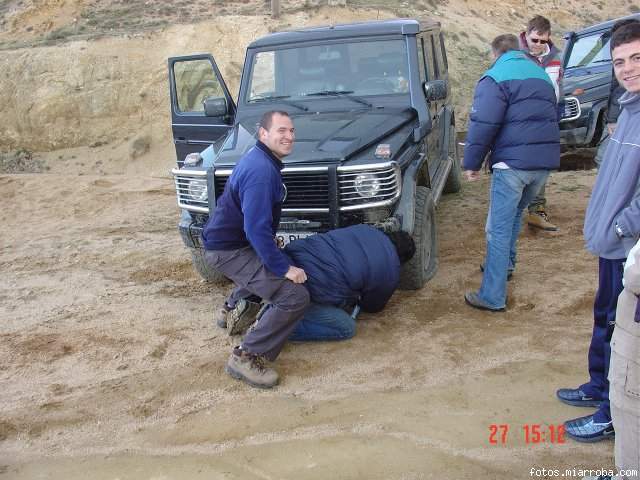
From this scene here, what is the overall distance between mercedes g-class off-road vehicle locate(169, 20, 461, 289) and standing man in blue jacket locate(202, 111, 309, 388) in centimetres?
69

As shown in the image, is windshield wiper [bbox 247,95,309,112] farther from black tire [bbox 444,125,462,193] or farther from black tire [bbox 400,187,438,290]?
black tire [bbox 444,125,462,193]

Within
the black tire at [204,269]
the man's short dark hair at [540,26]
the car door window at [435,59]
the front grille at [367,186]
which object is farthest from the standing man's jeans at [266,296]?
the car door window at [435,59]

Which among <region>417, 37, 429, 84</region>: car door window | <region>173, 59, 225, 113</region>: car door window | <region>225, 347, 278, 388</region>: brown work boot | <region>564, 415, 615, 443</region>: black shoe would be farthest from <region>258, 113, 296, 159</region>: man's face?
<region>173, 59, 225, 113</region>: car door window

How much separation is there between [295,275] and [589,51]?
7895mm

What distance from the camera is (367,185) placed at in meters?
4.14

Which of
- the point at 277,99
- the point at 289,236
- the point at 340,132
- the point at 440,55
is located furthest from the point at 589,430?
the point at 440,55

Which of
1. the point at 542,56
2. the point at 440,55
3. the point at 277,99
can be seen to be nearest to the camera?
the point at 277,99

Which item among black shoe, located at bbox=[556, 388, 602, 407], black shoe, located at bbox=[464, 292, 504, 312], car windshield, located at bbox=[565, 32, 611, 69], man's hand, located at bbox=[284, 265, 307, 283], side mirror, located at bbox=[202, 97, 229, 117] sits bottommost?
black shoe, located at bbox=[464, 292, 504, 312]

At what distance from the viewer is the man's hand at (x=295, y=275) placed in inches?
135

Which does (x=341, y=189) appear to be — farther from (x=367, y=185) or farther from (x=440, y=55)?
(x=440, y=55)

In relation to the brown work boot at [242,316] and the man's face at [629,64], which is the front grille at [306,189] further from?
the man's face at [629,64]

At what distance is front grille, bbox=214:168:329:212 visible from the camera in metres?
4.15

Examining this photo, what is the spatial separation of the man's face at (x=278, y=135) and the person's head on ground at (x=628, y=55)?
1.61 m

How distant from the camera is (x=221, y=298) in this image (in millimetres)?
4949
